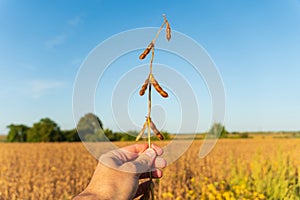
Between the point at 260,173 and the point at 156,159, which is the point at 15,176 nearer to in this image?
the point at 260,173

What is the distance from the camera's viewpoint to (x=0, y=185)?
2.98m

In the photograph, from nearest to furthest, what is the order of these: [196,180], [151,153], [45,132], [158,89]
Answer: [158,89], [151,153], [196,180], [45,132]

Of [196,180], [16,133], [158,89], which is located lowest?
[196,180]

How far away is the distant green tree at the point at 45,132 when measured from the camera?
1877 centimetres

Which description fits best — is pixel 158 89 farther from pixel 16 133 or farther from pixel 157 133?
pixel 16 133

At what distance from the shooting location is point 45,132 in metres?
19.2

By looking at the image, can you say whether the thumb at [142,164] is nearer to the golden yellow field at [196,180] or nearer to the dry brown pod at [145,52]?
the dry brown pod at [145,52]

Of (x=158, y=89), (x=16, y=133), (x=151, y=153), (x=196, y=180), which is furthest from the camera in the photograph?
(x=16, y=133)

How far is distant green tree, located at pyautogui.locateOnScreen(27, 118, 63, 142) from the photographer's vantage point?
61.6 feet

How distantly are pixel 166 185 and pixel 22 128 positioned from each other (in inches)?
872

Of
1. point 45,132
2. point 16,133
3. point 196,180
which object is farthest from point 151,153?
point 16,133

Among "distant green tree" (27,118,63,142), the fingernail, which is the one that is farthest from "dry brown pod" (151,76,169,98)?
"distant green tree" (27,118,63,142)

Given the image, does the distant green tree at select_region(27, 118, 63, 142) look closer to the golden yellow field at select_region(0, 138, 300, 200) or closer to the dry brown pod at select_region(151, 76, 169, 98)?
the golden yellow field at select_region(0, 138, 300, 200)

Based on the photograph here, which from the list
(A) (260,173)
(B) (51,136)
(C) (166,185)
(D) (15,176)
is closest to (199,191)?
(C) (166,185)
